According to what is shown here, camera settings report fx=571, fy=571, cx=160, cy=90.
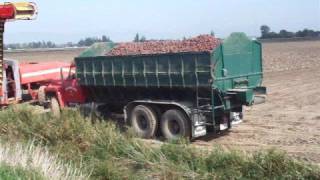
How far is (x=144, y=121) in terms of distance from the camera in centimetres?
1336

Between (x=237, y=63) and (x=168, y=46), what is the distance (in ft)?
5.66

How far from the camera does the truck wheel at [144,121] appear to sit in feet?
42.9

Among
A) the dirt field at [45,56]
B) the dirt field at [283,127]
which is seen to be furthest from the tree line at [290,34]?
the dirt field at [283,127]

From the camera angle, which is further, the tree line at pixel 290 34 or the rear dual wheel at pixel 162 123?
the tree line at pixel 290 34

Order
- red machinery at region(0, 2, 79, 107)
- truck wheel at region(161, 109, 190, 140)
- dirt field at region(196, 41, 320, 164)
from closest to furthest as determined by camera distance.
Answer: dirt field at region(196, 41, 320, 164)
truck wheel at region(161, 109, 190, 140)
red machinery at region(0, 2, 79, 107)

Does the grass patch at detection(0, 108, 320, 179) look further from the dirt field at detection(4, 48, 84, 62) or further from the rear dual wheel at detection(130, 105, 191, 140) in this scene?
the dirt field at detection(4, 48, 84, 62)

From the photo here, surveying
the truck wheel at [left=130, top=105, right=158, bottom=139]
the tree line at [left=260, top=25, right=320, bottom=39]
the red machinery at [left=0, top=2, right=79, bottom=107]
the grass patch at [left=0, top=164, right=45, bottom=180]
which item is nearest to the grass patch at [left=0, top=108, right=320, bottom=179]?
the grass patch at [left=0, top=164, right=45, bottom=180]

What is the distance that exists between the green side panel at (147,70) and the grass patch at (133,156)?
6.27 feet

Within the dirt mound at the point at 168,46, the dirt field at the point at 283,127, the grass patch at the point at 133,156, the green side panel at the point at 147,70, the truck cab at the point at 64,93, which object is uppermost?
the dirt mound at the point at 168,46

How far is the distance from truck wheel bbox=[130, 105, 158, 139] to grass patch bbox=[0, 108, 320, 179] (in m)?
1.70

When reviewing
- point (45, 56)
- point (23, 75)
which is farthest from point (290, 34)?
point (23, 75)

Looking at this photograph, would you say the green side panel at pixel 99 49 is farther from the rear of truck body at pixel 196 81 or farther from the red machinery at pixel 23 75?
the red machinery at pixel 23 75

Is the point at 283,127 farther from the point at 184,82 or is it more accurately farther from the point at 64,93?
the point at 64,93

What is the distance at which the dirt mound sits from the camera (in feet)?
40.8
